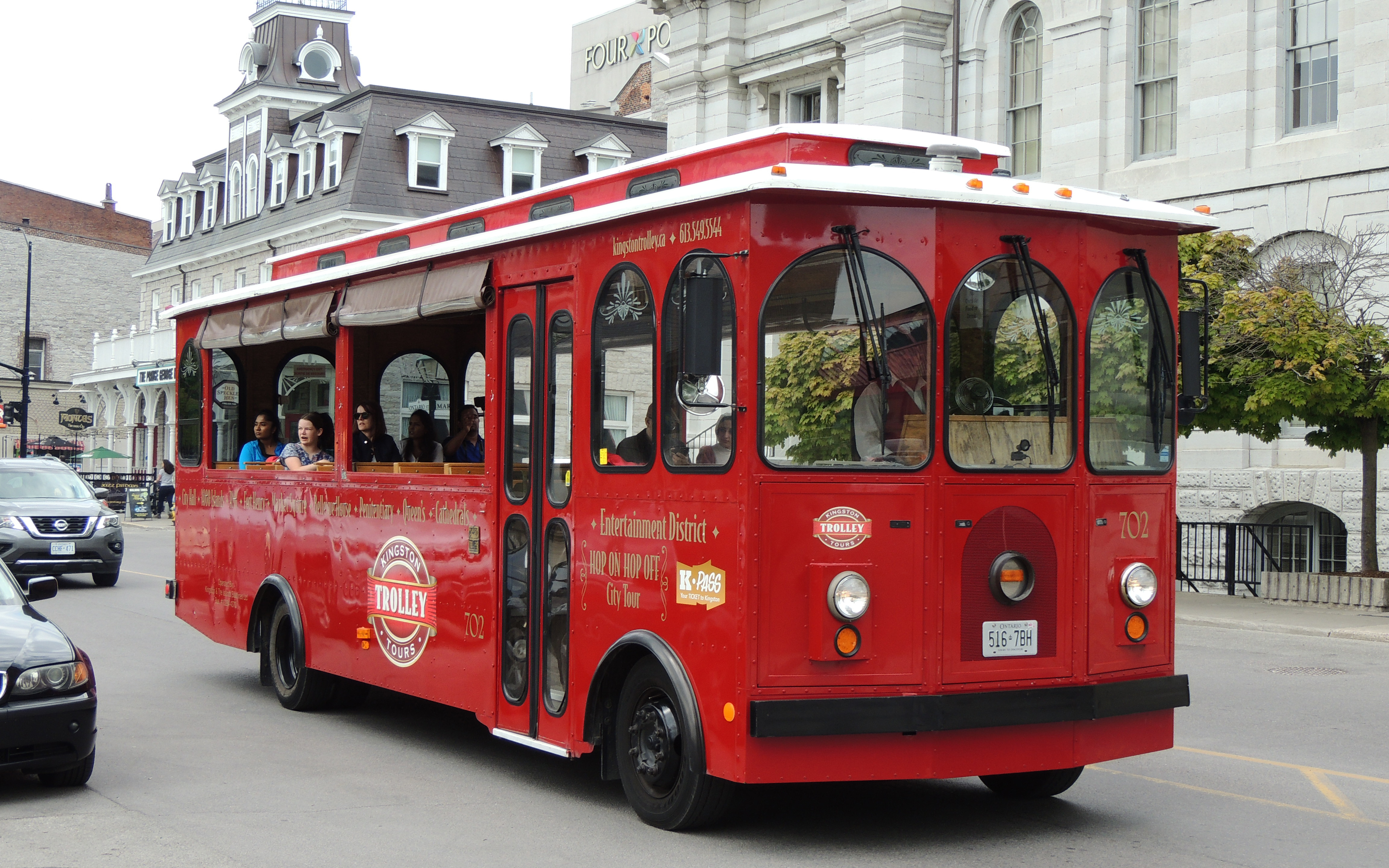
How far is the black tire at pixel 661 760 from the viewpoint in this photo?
6934mm

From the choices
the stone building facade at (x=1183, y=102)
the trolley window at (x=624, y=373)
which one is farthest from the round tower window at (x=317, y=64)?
the trolley window at (x=624, y=373)

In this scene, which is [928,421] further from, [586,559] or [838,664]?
[586,559]

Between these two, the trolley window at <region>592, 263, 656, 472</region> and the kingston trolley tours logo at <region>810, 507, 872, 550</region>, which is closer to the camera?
the kingston trolley tours logo at <region>810, 507, 872, 550</region>

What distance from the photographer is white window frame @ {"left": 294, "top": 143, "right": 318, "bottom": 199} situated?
1886 inches

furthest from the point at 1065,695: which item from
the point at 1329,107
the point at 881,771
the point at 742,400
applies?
the point at 1329,107

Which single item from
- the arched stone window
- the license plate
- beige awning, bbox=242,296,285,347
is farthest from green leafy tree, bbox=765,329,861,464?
the arched stone window

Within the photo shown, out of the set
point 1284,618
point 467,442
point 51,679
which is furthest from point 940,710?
point 1284,618

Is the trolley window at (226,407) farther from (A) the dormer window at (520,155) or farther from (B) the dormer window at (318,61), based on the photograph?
(B) the dormer window at (318,61)

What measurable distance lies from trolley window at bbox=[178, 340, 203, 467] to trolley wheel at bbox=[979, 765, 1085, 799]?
7706 millimetres

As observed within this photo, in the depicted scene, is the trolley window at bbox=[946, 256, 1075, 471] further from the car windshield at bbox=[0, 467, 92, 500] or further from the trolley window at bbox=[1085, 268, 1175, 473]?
the car windshield at bbox=[0, 467, 92, 500]

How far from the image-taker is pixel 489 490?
8703mm

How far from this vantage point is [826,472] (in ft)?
22.2

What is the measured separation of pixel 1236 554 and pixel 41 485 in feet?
58.5

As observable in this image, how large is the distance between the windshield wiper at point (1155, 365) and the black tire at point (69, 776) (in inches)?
228
